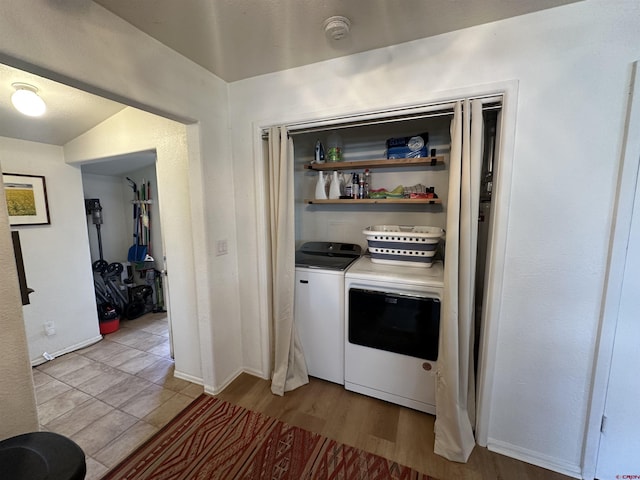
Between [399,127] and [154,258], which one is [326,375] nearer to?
[399,127]

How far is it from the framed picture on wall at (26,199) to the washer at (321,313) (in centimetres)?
244

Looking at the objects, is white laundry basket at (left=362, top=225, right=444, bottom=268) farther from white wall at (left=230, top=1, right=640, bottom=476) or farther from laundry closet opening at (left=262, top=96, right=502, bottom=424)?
white wall at (left=230, top=1, right=640, bottom=476)

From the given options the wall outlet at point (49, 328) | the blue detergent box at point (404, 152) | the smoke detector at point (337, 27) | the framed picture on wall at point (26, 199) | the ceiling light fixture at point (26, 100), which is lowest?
the wall outlet at point (49, 328)

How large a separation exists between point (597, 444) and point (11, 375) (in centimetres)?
269

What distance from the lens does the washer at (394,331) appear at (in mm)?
1665

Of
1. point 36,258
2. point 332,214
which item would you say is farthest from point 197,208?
point 36,258

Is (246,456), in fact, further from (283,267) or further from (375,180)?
(375,180)

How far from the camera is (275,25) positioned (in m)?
1.35

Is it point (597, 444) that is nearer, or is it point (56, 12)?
point (56, 12)

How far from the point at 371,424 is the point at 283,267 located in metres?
1.20

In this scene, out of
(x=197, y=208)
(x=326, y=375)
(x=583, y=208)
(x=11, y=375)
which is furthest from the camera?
(x=326, y=375)

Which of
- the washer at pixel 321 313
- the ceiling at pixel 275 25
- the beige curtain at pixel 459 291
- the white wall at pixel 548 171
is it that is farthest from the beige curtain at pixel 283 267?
the beige curtain at pixel 459 291

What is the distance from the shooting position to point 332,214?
101 inches

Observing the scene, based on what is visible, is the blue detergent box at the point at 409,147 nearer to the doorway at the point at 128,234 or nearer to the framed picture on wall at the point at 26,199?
the doorway at the point at 128,234
